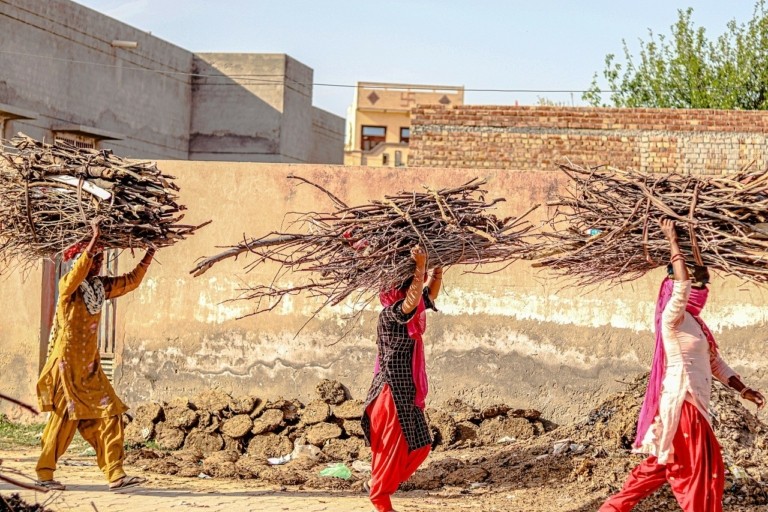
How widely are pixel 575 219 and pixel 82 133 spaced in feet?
47.6

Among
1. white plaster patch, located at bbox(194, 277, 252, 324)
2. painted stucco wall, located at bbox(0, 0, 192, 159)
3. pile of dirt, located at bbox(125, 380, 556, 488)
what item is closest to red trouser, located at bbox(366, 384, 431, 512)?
pile of dirt, located at bbox(125, 380, 556, 488)

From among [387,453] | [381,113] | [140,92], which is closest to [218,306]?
[387,453]

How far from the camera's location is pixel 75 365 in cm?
753

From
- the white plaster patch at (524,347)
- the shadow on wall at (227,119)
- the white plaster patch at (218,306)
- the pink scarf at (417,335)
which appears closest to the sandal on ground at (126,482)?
the pink scarf at (417,335)

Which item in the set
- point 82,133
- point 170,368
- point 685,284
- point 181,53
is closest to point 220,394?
point 170,368

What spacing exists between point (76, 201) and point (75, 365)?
120 centimetres

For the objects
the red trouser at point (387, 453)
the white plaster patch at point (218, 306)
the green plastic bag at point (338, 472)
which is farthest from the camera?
the white plaster patch at point (218, 306)

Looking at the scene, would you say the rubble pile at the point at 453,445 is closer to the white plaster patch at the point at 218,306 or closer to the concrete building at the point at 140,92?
the white plaster patch at the point at 218,306

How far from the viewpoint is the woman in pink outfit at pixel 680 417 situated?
5.78 meters

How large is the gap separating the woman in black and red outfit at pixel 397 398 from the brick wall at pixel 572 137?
262 inches

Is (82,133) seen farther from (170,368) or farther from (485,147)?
(170,368)

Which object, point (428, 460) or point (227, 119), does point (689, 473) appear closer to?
point (428, 460)

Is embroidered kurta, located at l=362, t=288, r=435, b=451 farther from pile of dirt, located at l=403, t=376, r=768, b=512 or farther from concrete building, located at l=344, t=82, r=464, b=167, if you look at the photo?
concrete building, located at l=344, t=82, r=464, b=167

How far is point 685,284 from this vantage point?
5613 millimetres
